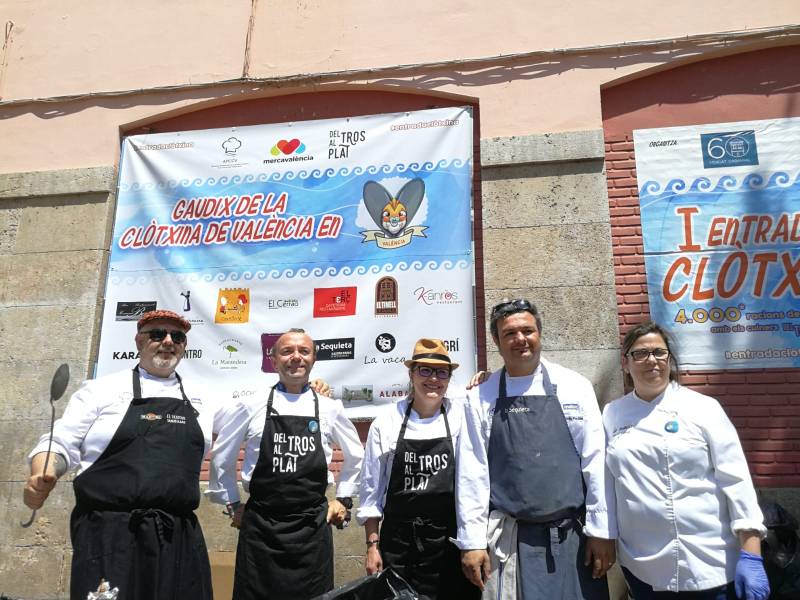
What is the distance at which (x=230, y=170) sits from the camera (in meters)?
6.34

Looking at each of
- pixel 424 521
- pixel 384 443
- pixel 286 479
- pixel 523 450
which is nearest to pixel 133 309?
pixel 286 479

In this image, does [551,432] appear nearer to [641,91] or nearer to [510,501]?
[510,501]

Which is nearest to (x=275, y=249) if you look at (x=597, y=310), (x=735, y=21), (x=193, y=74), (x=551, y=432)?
(x=193, y=74)

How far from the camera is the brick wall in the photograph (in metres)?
4.98

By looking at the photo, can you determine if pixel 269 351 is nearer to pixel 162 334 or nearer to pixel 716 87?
pixel 162 334

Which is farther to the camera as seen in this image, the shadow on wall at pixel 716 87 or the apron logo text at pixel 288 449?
the shadow on wall at pixel 716 87

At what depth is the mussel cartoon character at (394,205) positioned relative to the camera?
5844 mm

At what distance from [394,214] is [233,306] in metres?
1.73

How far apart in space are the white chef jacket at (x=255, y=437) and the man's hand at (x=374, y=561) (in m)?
0.49

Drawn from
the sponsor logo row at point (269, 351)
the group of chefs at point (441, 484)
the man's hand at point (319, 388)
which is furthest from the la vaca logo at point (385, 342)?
the group of chefs at point (441, 484)

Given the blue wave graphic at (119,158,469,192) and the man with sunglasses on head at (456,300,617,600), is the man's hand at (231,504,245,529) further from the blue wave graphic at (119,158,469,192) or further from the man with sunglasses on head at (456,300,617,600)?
the blue wave graphic at (119,158,469,192)

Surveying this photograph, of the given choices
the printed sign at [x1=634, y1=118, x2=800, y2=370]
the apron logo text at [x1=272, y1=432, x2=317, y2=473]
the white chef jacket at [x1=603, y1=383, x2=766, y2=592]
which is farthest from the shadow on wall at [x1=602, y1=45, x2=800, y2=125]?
the apron logo text at [x1=272, y1=432, x2=317, y2=473]

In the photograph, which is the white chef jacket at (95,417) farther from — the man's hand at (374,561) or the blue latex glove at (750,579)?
the blue latex glove at (750,579)

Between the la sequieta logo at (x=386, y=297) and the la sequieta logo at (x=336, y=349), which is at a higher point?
the la sequieta logo at (x=386, y=297)
